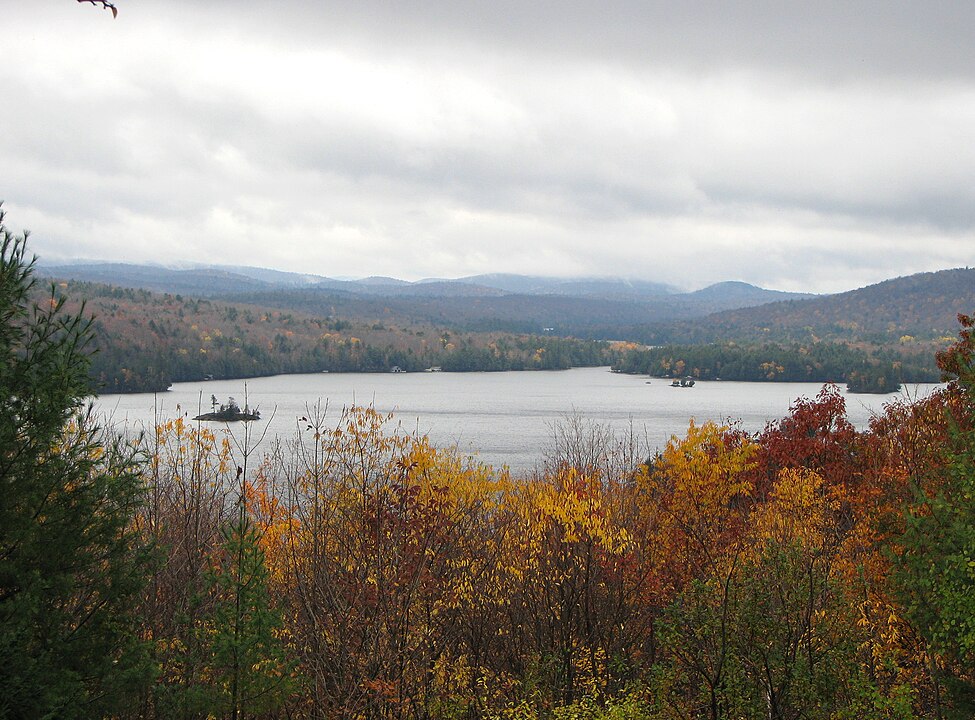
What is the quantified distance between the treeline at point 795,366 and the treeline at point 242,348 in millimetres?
36896

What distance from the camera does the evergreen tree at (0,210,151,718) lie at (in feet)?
31.0

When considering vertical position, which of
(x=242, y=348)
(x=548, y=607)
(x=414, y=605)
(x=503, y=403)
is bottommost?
(x=503, y=403)

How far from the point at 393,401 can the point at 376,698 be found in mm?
92176

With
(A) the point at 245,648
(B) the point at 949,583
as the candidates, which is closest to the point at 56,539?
(A) the point at 245,648

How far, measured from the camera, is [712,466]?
2330cm

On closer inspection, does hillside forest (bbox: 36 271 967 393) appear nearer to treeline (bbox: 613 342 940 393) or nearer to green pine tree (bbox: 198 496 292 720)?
treeline (bbox: 613 342 940 393)

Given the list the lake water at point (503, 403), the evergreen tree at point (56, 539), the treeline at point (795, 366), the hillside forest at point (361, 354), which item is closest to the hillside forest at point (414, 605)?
the evergreen tree at point (56, 539)

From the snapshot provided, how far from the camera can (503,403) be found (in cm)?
10544

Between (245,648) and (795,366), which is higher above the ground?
(795,366)

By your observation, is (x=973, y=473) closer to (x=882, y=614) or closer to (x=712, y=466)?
(x=882, y=614)

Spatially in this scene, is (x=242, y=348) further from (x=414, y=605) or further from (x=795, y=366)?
(x=414, y=605)

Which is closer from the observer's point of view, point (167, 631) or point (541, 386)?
point (167, 631)

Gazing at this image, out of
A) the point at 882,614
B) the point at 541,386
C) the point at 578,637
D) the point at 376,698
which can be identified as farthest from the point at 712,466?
the point at 541,386

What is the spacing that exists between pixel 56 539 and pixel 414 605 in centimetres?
569
